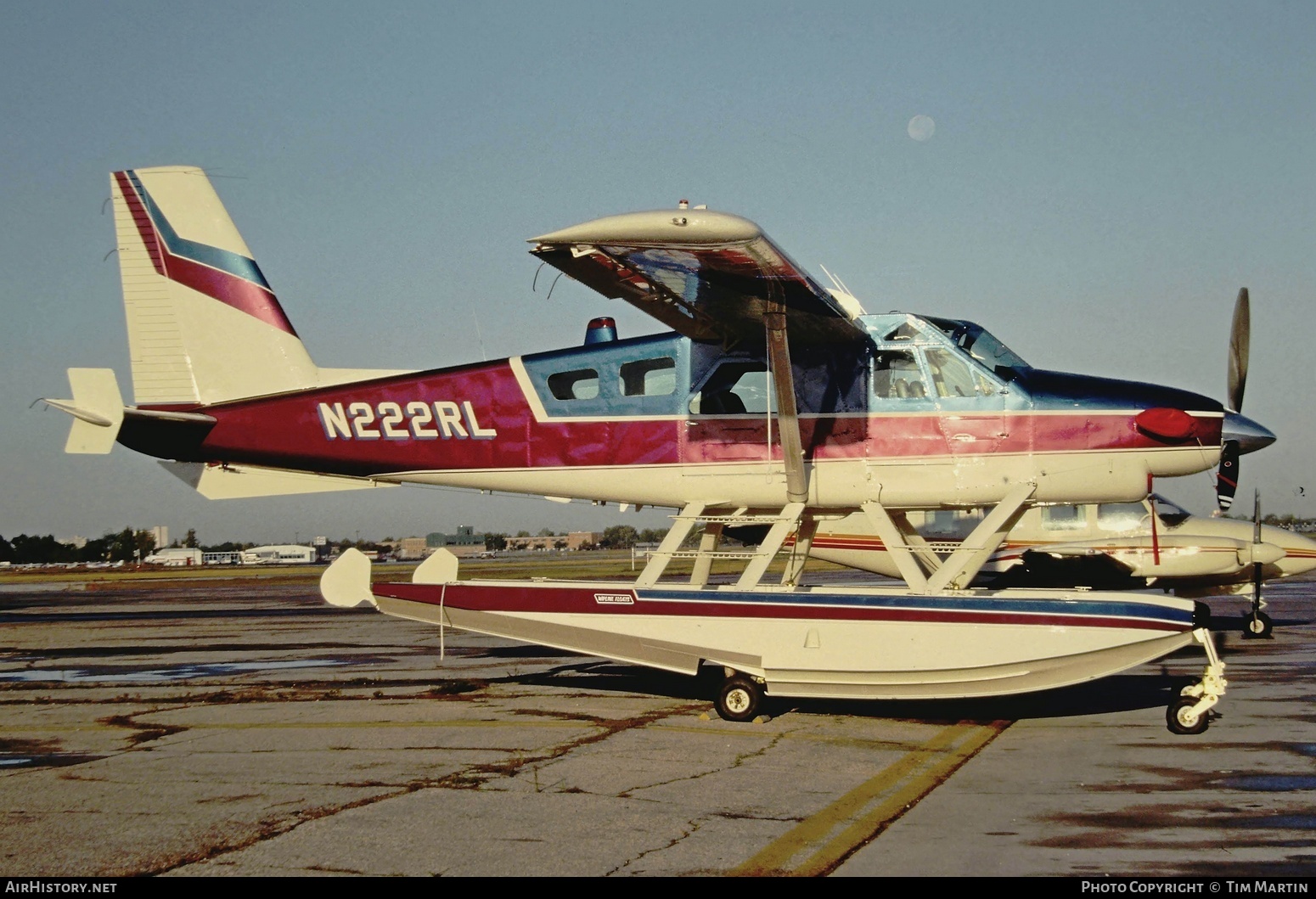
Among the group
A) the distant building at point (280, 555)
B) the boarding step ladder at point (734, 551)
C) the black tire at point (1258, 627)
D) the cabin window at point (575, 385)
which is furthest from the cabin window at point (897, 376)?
the distant building at point (280, 555)

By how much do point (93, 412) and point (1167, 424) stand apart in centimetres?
984

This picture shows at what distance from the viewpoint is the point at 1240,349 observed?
422 inches

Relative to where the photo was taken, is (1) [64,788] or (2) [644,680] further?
(2) [644,680]

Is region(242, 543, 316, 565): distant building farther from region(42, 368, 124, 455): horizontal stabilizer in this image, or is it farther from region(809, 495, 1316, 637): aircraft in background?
region(42, 368, 124, 455): horizontal stabilizer

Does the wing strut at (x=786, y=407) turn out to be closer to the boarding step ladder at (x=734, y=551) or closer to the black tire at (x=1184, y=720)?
the boarding step ladder at (x=734, y=551)

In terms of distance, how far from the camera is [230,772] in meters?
6.93

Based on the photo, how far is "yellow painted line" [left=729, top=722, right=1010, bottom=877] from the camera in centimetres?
479

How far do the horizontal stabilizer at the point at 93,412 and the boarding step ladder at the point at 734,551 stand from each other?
537cm

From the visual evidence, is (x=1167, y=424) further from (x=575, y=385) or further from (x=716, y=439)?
(x=575, y=385)

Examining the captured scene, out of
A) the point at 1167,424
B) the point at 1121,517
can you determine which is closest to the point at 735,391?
the point at 1167,424

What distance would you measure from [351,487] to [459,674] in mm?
2482
